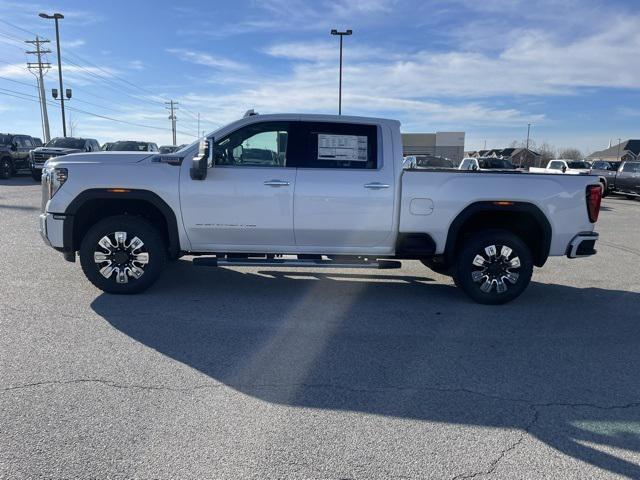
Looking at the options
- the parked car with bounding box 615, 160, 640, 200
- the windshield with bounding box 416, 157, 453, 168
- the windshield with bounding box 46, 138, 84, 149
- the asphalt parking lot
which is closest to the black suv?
the windshield with bounding box 46, 138, 84, 149

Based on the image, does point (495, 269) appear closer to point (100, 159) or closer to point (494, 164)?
point (100, 159)

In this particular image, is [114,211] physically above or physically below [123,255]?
above

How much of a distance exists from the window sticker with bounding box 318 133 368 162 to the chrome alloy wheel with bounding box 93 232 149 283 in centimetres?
235

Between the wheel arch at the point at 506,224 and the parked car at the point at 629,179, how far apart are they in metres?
20.2

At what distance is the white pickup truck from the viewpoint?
5.46 m

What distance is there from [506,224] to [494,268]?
667mm

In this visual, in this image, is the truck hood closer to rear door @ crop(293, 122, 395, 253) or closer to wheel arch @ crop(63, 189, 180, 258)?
wheel arch @ crop(63, 189, 180, 258)

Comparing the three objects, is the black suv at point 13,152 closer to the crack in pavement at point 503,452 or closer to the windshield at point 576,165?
the crack in pavement at point 503,452

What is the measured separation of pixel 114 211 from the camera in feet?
19.0

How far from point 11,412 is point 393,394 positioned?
8.43 ft

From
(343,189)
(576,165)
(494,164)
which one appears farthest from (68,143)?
(576,165)

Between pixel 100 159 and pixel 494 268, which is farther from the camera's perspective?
pixel 494 268

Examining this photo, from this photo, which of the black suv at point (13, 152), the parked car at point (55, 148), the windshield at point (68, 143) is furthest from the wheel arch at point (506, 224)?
the black suv at point (13, 152)

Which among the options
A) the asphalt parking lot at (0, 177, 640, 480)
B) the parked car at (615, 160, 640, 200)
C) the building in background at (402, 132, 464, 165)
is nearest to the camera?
the asphalt parking lot at (0, 177, 640, 480)
